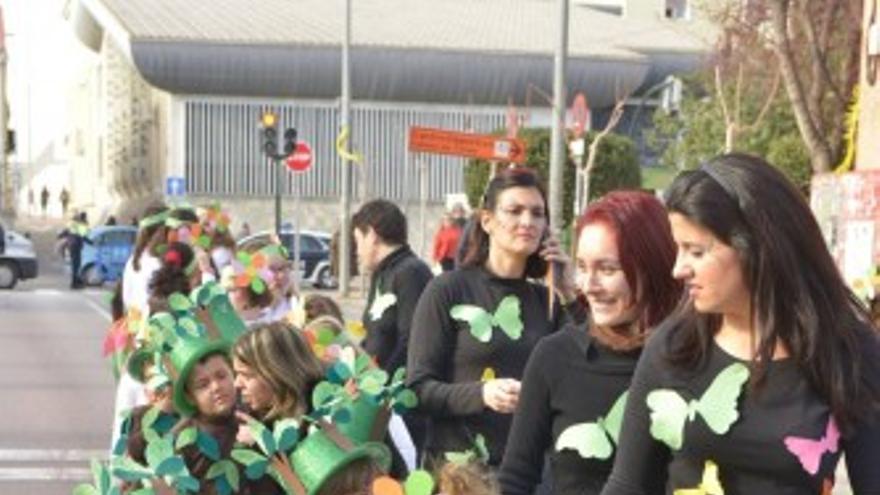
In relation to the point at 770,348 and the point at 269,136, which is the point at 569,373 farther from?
the point at 269,136

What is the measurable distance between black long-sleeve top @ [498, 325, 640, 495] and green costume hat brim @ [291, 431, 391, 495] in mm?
323

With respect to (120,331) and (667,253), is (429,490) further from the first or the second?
(120,331)

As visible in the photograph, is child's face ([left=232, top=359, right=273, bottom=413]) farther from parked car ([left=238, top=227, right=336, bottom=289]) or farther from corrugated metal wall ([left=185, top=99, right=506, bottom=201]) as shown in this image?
corrugated metal wall ([left=185, top=99, right=506, bottom=201])

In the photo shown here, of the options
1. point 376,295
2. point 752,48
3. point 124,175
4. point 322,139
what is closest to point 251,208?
point 322,139

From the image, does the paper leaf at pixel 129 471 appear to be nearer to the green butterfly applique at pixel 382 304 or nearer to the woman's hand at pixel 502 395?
the woman's hand at pixel 502 395

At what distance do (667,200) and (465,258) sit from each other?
2166 millimetres

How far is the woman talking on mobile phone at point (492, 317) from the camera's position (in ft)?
17.1

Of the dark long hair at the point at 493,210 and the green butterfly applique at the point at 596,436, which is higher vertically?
the dark long hair at the point at 493,210

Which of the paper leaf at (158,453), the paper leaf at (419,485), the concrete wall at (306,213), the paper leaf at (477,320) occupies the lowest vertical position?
the concrete wall at (306,213)

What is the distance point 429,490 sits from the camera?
3.48m

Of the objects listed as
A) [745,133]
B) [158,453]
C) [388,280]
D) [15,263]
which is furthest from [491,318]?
[15,263]

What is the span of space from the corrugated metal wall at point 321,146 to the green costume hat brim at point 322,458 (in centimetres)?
5096

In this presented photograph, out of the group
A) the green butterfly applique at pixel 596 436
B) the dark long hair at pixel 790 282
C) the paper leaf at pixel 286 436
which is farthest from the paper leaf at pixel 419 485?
the paper leaf at pixel 286 436

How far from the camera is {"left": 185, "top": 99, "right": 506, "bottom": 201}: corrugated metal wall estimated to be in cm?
5609
